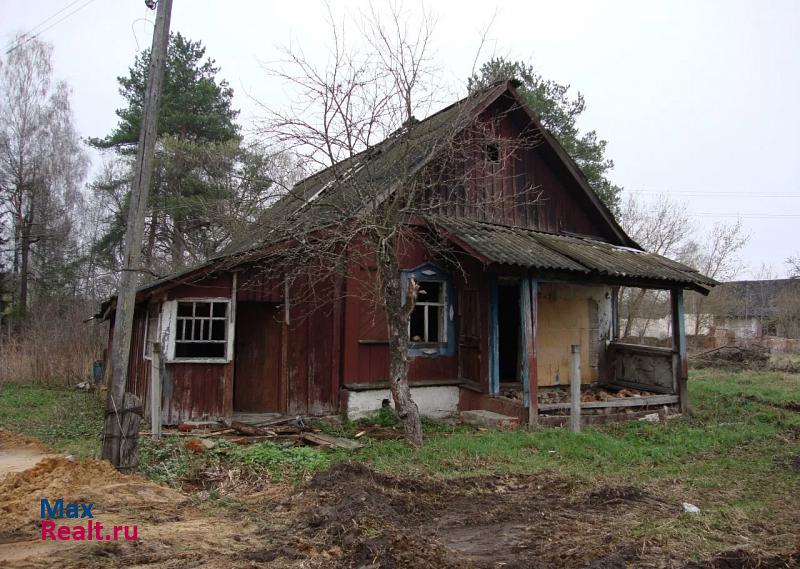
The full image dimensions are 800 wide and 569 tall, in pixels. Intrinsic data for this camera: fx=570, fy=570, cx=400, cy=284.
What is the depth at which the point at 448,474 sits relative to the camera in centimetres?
705

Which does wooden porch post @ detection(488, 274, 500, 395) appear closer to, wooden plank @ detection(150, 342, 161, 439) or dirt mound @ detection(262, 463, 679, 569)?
dirt mound @ detection(262, 463, 679, 569)

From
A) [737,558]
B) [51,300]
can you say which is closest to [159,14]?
[737,558]

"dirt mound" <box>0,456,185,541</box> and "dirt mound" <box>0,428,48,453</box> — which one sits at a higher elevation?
"dirt mound" <box>0,456,185,541</box>

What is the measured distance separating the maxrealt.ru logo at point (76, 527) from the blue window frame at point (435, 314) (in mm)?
6999

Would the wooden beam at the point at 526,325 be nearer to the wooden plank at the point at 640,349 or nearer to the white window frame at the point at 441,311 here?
the white window frame at the point at 441,311

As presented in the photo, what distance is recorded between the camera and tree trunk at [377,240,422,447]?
8.48 meters

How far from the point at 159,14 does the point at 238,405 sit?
710 cm

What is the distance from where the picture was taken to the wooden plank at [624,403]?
412 inches

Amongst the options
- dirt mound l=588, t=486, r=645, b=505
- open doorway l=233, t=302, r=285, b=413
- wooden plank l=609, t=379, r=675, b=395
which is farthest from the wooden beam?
open doorway l=233, t=302, r=285, b=413

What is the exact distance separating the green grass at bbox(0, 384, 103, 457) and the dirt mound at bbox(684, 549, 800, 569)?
288 inches

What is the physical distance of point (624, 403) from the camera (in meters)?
11.0

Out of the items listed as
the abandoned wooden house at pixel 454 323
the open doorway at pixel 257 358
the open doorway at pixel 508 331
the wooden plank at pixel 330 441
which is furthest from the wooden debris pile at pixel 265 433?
the open doorway at pixel 508 331

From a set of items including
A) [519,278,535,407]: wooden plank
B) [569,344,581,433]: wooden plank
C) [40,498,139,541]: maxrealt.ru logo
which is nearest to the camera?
[40,498,139,541]: maxrealt.ru logo

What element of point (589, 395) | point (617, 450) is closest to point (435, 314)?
point (589, 395)
